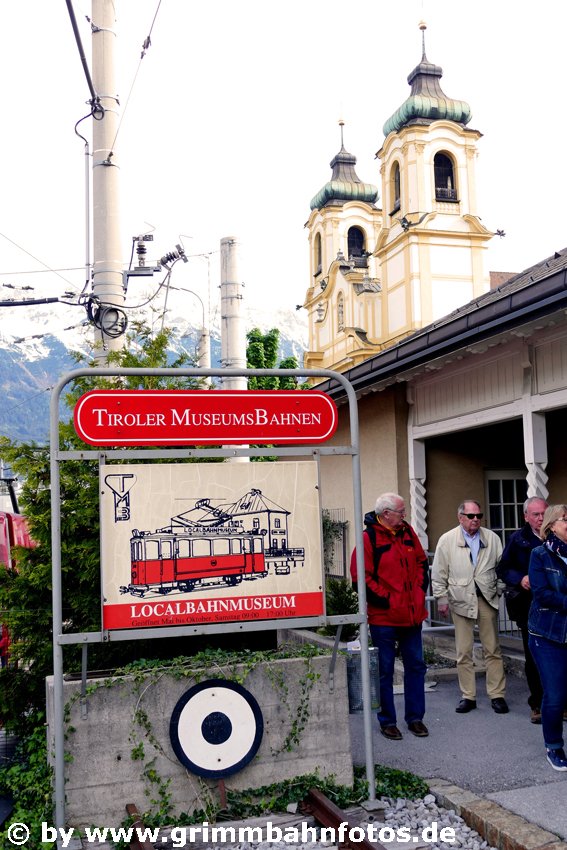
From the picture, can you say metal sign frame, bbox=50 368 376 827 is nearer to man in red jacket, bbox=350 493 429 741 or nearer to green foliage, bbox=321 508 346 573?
man in red jacket, bbox=350 493 429 741

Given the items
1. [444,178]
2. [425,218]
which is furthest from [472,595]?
[444,178]

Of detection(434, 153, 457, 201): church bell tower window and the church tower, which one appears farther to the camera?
detection(434, 153, 457, 201): church bell tower window

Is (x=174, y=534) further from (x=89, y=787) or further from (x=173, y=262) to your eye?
(x=173, y=262)

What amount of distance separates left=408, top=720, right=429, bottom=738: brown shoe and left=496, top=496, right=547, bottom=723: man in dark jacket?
945mm

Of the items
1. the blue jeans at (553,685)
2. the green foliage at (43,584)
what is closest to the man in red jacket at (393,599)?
the blue jeans at (553,685)

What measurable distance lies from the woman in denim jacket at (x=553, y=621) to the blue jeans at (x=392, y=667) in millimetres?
1181

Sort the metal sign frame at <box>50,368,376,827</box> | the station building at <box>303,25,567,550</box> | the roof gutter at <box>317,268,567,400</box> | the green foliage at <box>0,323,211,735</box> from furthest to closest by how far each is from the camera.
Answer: the station building at <box>303,25,567,550</box> < the roof gutter at <box>317,268,567,400</box> < the green foliage at <box>0,323,211,735</box> < the metal sign frame at <box>50,368,376,827</box>

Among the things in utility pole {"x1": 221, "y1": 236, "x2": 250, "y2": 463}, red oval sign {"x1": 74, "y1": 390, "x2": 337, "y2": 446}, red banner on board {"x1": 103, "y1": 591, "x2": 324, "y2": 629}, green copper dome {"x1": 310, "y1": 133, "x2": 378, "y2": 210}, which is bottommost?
red banner on board {"x1": 103, "y1": 591, "x2": 324, "y2": 629}

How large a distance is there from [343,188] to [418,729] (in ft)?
202

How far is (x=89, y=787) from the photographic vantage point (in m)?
5.30

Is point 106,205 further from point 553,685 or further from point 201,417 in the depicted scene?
point 553,685

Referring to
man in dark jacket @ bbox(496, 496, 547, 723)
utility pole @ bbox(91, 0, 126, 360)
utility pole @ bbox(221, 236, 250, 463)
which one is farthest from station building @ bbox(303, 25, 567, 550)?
utility pole @ bbox(91, 0, 126, 360)

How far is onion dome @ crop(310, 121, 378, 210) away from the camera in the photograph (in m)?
65.1

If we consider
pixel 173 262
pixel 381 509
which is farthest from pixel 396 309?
pixel 381 509
